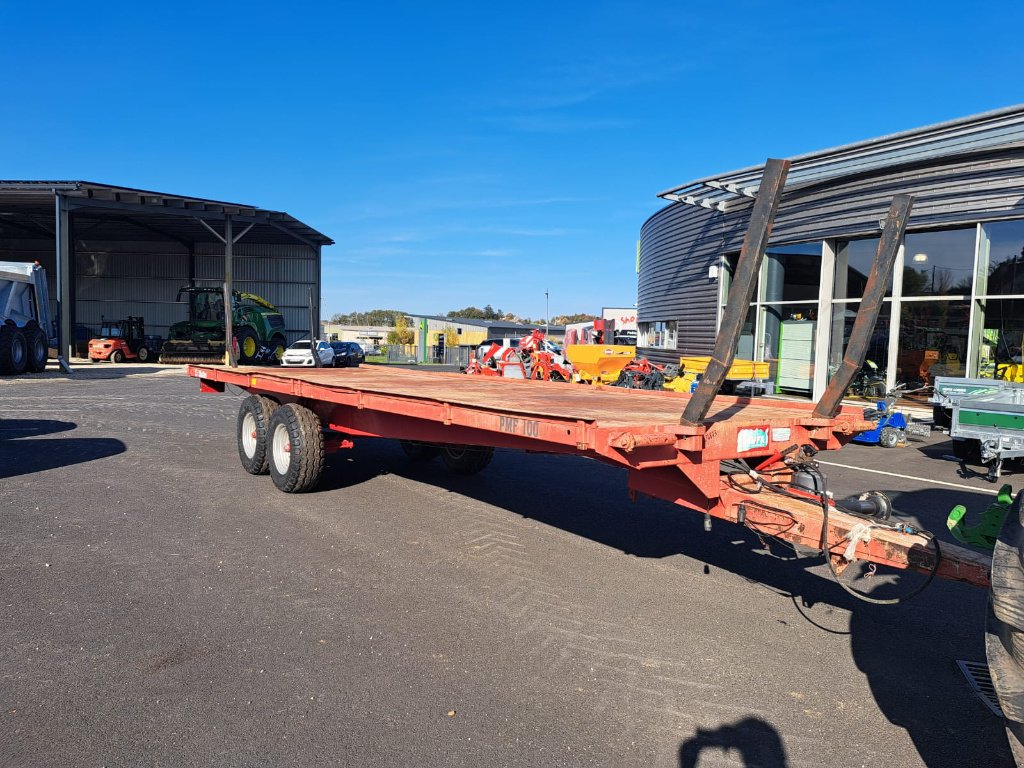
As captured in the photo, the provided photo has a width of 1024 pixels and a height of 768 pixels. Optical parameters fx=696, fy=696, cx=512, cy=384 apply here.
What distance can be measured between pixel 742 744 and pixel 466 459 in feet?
17.4

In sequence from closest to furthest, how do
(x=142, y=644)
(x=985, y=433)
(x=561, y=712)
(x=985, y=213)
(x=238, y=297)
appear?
1. (x=561, y=712)
2. (x=142, y=644)
3. (x=985, y=433)
4. (x=985, y=213)
5. (x=238, y=297)

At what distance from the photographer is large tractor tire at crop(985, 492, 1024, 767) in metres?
2.33

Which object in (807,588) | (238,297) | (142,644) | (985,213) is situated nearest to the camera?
(142,644)

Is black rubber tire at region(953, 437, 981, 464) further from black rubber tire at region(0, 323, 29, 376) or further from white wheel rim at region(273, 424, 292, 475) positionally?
black rubber tire at region(0, 323, 29, 376)

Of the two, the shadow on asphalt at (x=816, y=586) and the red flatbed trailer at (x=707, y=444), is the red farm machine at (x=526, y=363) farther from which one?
the red flatbed trailer at (x=707, y=444)

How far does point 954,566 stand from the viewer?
296 cm

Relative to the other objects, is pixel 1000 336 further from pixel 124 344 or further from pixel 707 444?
pixel 124 344

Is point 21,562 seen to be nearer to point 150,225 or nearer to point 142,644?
point 142,644

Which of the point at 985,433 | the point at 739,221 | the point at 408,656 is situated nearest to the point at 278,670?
the point at 408,656

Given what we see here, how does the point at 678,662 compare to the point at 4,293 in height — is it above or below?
below

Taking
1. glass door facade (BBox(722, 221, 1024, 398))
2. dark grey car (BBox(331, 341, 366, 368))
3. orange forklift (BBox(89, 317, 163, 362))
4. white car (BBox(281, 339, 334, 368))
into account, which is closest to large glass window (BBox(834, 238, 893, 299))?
glass door facade (BBox(722, 221, 1024, 398))

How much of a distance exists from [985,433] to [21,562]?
34.4 ft

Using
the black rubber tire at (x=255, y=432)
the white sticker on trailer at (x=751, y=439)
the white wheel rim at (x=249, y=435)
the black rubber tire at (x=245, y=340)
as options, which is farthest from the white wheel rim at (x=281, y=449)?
the black rubber tire at (x=245, y=340)

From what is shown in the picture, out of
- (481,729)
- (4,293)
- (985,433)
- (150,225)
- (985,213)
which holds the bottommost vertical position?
(481,729)
